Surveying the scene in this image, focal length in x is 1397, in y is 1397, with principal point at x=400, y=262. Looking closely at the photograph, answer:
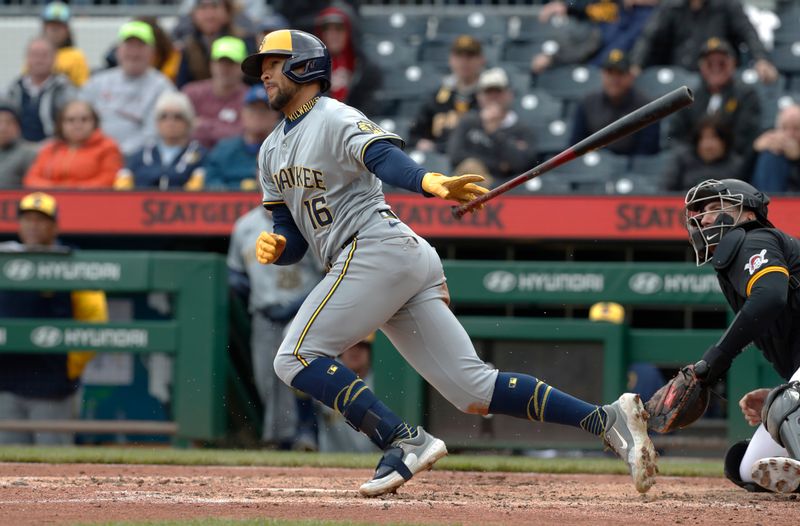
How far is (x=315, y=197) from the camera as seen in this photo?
528cm

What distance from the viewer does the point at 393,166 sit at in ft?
16.1

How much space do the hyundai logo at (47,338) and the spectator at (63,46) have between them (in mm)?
3662

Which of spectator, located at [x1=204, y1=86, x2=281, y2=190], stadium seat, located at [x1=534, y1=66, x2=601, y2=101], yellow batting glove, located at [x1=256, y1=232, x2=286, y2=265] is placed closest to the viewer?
yellow batting glove, located at [x1=256, y1=232, x2=286, y2=265]

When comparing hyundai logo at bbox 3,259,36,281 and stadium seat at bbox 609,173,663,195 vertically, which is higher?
stadium seat at bbox 609,173,663,195

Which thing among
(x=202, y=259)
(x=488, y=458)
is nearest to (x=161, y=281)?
(x=202, y=259)

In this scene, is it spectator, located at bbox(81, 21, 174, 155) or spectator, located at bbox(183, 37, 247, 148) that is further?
spectator, located at bbox(81, 21, 174, 155)

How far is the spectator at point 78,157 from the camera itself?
376 inches

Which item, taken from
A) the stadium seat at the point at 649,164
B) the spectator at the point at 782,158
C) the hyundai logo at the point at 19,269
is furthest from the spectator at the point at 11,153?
the spectator at the point at 782,158

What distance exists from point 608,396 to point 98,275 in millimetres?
3078

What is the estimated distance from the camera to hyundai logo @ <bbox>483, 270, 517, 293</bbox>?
8.24m

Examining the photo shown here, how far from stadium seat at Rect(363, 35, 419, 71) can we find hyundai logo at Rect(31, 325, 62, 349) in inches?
169

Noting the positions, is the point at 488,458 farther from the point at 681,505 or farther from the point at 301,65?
the point at 301,65

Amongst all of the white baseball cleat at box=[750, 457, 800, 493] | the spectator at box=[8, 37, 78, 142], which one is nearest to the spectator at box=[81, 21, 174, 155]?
the spectator at box=[8, 37, 78, 142]

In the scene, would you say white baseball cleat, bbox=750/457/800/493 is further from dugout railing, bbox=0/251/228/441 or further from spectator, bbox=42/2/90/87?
spectator, bbox=42/2/90/87
